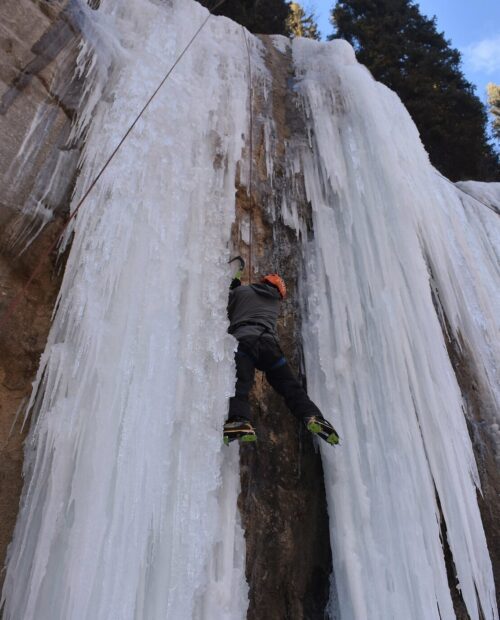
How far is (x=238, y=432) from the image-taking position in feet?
8.48

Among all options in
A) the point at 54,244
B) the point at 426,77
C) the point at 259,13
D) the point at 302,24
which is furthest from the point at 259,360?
the point at 302,24

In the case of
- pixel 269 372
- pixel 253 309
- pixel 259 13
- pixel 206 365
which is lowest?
pixel 206 365

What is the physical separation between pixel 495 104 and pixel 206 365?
1539 centimetres

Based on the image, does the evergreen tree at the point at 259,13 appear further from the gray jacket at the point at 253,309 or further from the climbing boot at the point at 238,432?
the climbing boot at the point at 238,432

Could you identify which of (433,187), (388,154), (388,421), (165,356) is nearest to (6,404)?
(165,356)

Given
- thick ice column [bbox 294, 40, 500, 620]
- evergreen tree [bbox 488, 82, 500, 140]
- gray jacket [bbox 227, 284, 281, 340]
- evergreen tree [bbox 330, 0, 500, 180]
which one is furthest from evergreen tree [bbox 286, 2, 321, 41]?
gray jacket [bbox 227, 284, 281, 340]

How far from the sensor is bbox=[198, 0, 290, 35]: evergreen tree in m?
8.16

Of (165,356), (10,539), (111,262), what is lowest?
(10,539)

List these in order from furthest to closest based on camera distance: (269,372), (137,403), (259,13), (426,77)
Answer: (426,77)
(259,13)
(269,372)
(137,403)

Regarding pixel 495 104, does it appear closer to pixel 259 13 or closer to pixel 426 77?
pixel 426 77

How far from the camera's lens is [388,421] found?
309 centimetres

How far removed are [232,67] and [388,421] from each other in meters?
3.75

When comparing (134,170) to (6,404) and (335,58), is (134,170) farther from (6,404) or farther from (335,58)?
(335,58)

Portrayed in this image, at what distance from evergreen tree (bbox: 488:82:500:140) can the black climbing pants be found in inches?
521
